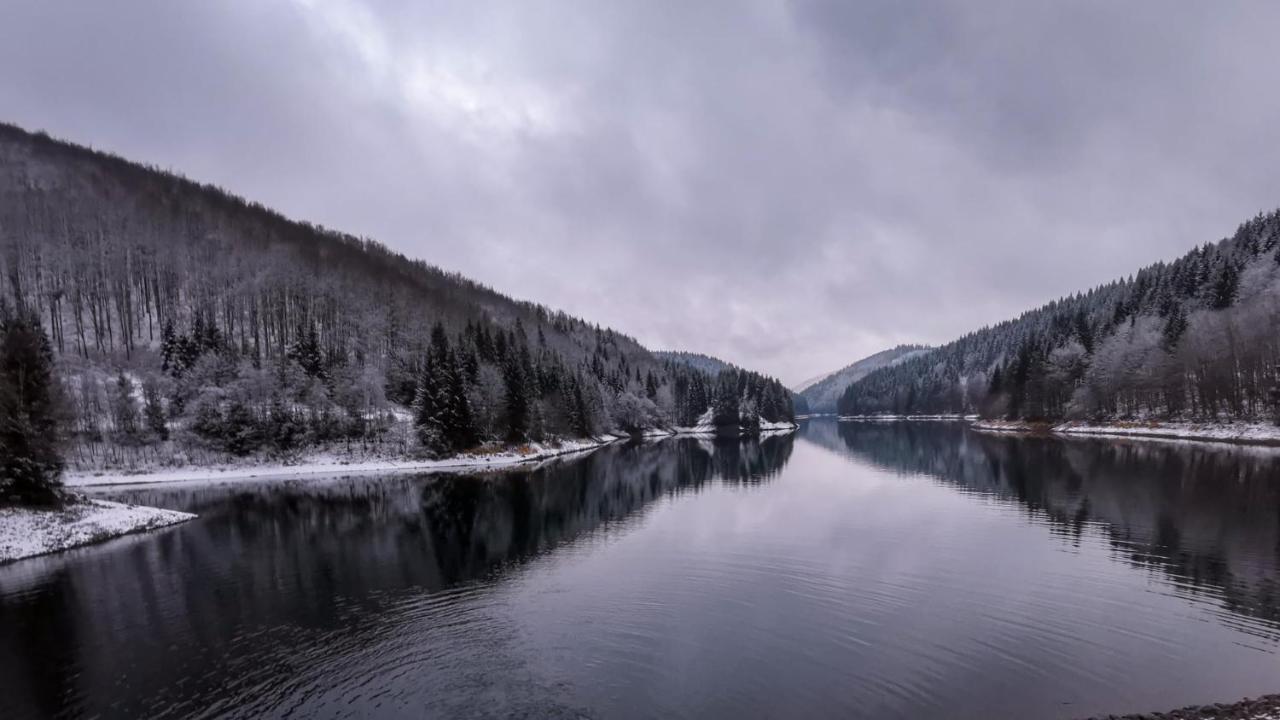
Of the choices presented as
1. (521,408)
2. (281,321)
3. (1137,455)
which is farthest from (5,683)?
(281,321)

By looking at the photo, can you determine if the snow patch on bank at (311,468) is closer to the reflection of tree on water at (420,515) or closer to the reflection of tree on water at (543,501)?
the reflection of tree on water at (420,515)

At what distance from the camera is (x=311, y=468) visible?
7244cm

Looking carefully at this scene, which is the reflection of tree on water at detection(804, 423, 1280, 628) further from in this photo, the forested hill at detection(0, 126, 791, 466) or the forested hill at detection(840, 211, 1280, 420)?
the forested hill at detection(0, 126, 791, 466)

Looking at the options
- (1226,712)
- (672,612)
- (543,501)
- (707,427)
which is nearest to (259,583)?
(672,612)

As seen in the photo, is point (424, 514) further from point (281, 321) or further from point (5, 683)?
point (281, 321)

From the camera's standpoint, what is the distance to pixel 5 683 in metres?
15.5

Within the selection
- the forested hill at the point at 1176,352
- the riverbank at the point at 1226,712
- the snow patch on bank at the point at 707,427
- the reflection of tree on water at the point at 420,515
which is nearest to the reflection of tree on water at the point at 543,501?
the reflection of tree on water at the point at 420,515

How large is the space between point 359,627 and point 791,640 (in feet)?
47.1

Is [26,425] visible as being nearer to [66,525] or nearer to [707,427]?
[66,525]

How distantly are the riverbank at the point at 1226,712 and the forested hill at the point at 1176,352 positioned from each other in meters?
88.3

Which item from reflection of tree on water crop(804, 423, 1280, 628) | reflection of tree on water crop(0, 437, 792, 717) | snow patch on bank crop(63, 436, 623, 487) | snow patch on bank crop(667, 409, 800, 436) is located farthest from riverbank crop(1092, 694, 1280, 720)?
snow patch on bank crop(667, 409, 800, 436)

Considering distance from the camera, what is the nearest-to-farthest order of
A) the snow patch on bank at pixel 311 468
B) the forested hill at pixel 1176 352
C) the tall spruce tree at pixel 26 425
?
the tall spruce tree at pixel 26 425 → the snow patch on bank at pixel 311 468 → the forested hill at pixel 1176 352

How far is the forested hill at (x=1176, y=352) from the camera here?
266 ft

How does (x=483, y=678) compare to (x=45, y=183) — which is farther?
(x=45, y=183)
